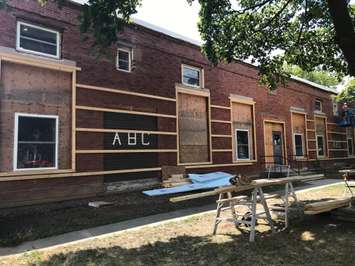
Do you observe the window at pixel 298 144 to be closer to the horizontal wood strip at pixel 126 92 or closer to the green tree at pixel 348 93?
the green tree at pixel 348 93

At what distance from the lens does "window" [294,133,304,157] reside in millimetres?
23202

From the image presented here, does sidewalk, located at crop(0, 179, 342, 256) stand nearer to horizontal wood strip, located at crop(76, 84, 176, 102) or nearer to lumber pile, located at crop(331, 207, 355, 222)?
lumber pile, located at crop(331, 207, 355, 222)

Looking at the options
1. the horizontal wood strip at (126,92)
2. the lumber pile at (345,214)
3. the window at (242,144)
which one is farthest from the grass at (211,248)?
the window at (242,144)

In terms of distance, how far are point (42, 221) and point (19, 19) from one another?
247 inches

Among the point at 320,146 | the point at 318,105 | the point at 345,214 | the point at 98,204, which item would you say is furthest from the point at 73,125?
the point at 318,105

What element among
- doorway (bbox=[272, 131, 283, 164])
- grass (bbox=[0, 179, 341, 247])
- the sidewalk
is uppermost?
doorway (bbox=[272, 131, 283, 164])

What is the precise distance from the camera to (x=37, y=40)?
35.6 ft

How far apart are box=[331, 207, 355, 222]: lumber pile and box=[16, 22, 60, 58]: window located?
9.64 meters

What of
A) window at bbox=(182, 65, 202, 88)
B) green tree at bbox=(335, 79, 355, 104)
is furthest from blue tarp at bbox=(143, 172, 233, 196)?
green tree at bbox=(335, 79, 355, 104)

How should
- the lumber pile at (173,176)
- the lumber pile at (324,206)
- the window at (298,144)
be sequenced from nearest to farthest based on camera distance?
the lumber pile at (324,206), the lumber pile at (173,176), the window at (298,144)

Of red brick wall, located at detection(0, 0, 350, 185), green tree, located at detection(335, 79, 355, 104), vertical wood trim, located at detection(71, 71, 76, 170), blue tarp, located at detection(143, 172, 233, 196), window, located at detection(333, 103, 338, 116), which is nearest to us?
red brick wall, located at detection(0, 0, 350, 185)

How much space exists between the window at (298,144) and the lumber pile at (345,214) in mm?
15963

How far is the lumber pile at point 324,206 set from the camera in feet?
22.2

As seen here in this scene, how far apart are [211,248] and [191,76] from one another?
11370 mm
